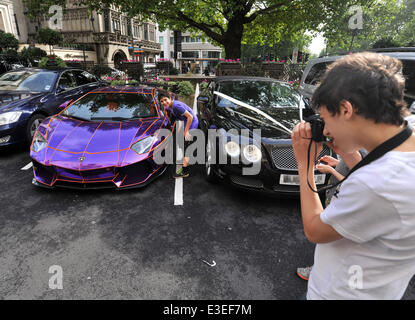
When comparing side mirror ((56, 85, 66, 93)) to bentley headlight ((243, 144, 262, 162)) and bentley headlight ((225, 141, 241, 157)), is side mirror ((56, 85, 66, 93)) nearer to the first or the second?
bentley headlight ((225, 141, 241, 157))

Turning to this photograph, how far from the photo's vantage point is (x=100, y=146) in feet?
11.8

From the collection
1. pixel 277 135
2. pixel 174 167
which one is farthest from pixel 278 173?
pixel 174 167

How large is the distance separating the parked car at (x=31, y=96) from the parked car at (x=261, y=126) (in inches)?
140

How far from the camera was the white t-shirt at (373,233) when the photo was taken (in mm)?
715

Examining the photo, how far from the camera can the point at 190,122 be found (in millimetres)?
4277

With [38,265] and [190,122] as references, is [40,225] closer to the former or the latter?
[38,265]

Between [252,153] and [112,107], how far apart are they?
272 cm

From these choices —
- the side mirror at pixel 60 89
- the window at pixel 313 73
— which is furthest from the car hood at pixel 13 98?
the window at pixel 313 73

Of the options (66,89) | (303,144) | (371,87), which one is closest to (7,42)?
(66,89)

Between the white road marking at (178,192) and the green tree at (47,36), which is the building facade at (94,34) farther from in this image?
the white road marking at (178,192)

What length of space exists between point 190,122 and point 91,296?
9.47 ft

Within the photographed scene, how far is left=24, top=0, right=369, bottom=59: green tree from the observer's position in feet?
36.2

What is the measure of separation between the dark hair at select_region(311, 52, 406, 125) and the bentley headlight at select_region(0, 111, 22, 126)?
580 centimetres
